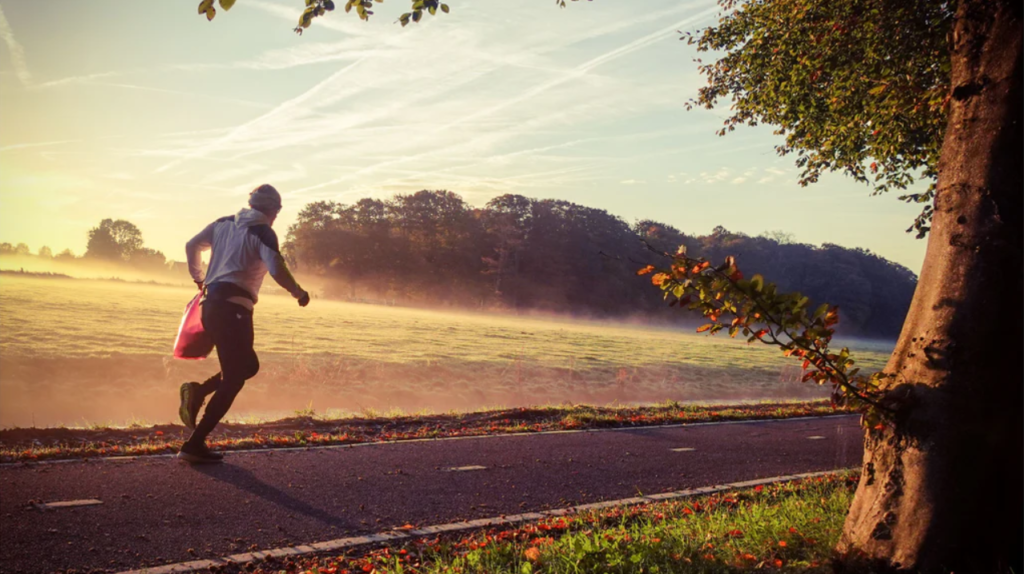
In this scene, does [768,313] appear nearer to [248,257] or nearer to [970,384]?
[970,384]

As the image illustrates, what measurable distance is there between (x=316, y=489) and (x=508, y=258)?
182ft

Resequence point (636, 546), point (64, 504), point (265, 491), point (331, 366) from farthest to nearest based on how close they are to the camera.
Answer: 1. point (331, 366)
2. point (265, 491)
3. point (64, 504)
4. point (636, 546)

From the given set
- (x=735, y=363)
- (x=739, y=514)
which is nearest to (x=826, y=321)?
(x=739, y=514)

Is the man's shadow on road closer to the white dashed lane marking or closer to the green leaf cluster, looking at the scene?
the white dashed lane marking

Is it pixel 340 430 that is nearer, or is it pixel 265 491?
pixel 265 491

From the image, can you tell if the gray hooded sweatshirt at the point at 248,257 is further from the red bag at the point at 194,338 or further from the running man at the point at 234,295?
the red bag at the point at 194,338

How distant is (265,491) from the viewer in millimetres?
6227

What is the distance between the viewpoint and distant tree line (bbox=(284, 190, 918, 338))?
5991 centimetres

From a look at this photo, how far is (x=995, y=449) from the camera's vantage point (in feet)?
13.4

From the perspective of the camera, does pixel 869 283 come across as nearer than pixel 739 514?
No

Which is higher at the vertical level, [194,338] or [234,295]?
[234,295]

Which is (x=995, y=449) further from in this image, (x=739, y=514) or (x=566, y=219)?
(x=566, y=219)

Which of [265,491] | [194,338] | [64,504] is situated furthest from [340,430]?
[64,504]

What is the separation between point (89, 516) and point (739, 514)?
523 cm
